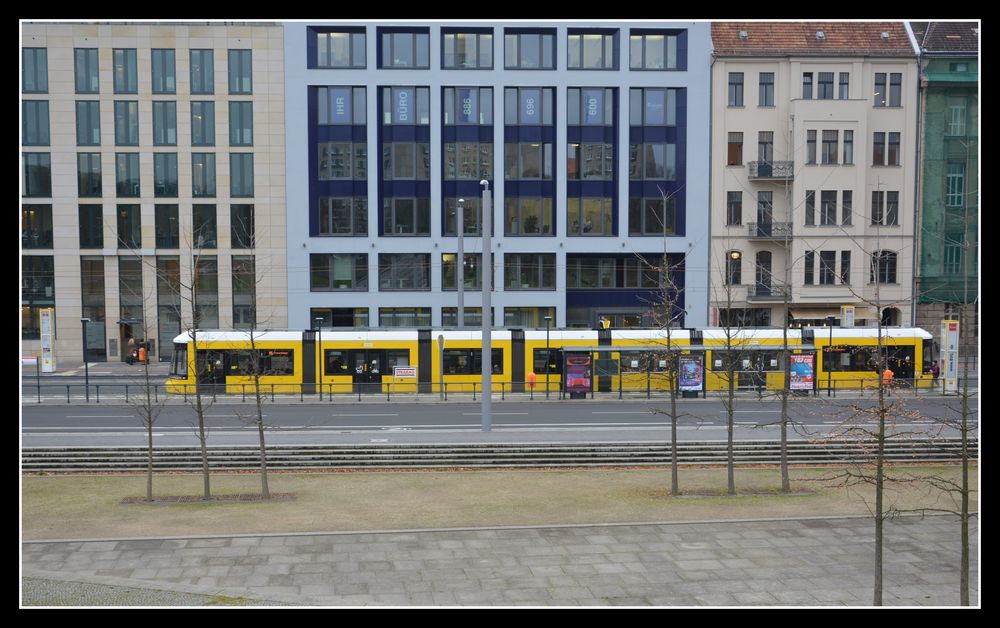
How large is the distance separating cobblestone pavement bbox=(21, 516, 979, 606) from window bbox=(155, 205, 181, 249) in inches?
1594

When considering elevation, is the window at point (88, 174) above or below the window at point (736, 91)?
below

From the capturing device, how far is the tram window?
40.3 m

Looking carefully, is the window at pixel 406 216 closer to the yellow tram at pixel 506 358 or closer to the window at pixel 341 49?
the window at pixel 341 49

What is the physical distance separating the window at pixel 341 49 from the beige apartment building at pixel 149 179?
7.70ft

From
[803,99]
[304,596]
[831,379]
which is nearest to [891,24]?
[803,99]

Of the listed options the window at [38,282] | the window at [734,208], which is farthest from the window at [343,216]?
the window at [734,208]

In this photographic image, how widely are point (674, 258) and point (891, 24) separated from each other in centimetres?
1882

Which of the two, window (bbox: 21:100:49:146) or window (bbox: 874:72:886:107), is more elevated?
window (bbox: 874:72:886:107)

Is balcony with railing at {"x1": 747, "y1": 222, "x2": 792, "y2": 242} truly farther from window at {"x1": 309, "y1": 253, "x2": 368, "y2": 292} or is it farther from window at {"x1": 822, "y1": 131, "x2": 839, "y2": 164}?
window at {"x1": 309, "y1": 253, "x2": 368, "y2": 292}

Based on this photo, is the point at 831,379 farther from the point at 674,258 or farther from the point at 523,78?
the point at 523,78

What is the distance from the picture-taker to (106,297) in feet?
180

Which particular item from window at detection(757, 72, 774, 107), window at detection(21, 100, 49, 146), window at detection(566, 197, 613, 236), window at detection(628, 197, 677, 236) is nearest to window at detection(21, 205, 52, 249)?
window at detection(21, 100, 49, 146)

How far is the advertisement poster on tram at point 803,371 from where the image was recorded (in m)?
39.9

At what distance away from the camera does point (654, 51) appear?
54625 millimetres
